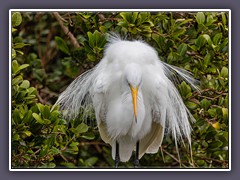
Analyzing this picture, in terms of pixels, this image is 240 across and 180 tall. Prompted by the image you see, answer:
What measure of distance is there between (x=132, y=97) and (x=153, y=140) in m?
0.32

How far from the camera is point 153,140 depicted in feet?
9.53

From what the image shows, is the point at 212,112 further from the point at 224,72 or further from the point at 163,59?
the point at 163,59

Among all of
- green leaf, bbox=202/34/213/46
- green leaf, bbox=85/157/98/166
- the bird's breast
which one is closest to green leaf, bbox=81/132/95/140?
the bird's breast

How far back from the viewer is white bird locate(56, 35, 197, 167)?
2.74 meters

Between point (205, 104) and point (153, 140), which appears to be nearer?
point (205, 104)

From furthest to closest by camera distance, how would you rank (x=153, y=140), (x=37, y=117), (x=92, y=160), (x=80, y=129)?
(x=92, y=160) < (x=153, y=140) < (x=80, y=129) < (x=37, y=117)

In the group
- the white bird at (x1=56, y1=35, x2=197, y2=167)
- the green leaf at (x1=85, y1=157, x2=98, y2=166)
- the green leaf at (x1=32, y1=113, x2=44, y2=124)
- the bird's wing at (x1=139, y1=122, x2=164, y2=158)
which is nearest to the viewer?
the green leaf at (x1=32, y1=113, x2=44, y2=124)

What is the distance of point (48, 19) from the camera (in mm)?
3408

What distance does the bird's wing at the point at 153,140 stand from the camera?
2872 millimetres

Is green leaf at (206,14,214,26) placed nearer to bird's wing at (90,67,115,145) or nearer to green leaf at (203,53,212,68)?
green leaf at (203,53,212,68)

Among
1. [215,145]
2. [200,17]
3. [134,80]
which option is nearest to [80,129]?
[134,80]

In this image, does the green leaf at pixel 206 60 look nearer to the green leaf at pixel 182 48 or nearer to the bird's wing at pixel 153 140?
the green leaf at pixel 182 48

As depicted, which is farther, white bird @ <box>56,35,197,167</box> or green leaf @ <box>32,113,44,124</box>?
white bird @ <box>56,35,197,167</box>
